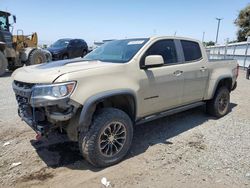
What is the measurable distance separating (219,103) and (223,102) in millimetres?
213

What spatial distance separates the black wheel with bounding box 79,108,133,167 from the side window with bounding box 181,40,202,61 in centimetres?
216

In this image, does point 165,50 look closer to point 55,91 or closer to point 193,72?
point 193,72

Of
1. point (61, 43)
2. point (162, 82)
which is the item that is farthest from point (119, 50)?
point (61, 43)

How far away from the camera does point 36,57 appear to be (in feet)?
54.3

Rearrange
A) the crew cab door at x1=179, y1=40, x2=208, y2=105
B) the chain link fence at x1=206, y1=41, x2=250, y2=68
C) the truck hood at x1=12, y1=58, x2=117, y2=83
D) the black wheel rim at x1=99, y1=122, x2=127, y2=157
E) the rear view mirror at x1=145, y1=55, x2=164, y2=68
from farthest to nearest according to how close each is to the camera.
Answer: the chain link fence at x1=206, y1=41, x2=250, y2=68 → the crew cab door at x1=179, y1=40, x2=208, y2=105 → the rear view mirror at x1=145, y1=55, x2=164, y2=68 → the black wheel rim at x1=99, y1=122, x2=127, y2=157 → the truck hood at x1=12, y1=58, x2=117, y2=83

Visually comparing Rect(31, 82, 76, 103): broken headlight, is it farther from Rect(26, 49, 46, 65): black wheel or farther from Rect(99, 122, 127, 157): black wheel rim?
Rect(26, 49, 46, 65): black wheel

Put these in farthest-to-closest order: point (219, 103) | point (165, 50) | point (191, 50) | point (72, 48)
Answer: point (72, 48), point (219, 103), point (191, 50), point (165, 50)

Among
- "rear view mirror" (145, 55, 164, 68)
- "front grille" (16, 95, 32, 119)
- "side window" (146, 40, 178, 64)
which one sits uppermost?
"side window" (146, 40, 178, 64)

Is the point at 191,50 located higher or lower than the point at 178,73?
higher

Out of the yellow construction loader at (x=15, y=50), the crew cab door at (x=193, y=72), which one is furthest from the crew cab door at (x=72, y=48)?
the crew cab door at (x=193, y=72)

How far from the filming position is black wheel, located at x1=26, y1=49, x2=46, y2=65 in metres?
16.2

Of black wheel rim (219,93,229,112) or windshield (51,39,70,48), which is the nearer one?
black wheel rim (219,93,229,112)

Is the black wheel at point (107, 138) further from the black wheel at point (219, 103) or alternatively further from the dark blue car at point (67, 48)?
the dark blue car at point (67, 48)

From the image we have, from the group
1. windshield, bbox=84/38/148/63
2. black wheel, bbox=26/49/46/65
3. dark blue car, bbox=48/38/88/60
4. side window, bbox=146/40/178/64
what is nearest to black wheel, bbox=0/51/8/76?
black wheel, bbox=26/49/46/65
